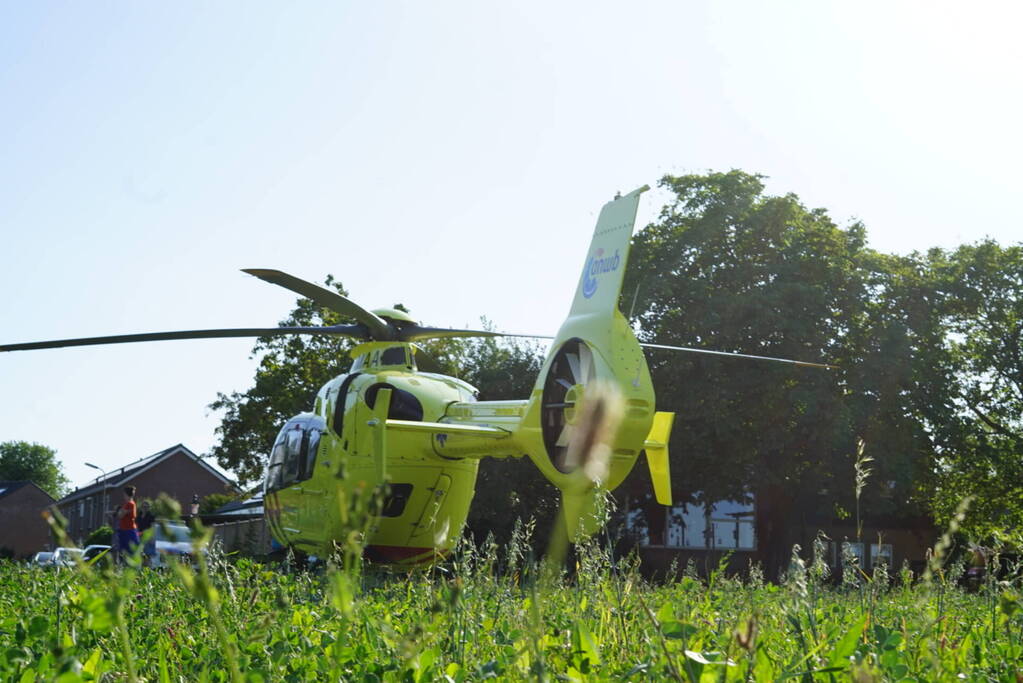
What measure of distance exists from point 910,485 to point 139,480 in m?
61.9

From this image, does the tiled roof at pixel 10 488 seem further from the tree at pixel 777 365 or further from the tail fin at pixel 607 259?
the tail fin at pixel 607 259

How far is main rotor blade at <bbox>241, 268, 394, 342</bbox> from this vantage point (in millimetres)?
14209

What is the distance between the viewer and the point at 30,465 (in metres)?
128

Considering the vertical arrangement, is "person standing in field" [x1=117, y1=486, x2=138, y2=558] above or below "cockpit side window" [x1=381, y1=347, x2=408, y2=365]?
below

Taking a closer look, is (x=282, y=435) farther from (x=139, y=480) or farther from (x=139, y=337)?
(x=139, y=480)

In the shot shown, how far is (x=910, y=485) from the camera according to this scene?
29.5 m

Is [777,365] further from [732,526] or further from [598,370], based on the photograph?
[598,370]

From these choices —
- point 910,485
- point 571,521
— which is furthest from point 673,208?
point 571,521

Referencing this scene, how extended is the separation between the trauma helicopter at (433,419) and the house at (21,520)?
83.5m

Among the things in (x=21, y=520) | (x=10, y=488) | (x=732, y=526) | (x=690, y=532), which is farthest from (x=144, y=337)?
(x=10, y=488)

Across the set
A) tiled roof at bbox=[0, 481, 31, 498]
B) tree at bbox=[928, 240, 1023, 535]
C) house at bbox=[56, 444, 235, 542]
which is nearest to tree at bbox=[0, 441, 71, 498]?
tiled roof at bbox=[0, 481, 31, 498]

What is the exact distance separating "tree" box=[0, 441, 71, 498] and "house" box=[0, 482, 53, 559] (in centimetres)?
3445

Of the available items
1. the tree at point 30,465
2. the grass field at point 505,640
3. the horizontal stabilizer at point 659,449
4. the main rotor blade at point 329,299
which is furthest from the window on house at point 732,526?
the tree at point 30,465

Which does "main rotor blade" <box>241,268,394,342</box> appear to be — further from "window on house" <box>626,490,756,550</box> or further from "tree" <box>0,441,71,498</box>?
"tree" <box>0,441,71,498</box>
